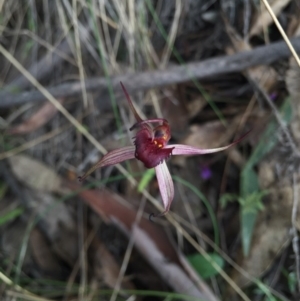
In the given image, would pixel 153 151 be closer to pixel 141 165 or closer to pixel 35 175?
pixel 141 165

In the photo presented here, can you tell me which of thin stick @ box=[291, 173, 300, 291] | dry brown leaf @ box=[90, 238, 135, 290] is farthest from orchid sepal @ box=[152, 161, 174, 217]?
dry brown leaf @ box=[90, 238, 135, 290]

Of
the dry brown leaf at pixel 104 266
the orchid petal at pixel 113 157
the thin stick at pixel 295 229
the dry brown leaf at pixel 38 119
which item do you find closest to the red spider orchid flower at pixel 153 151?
the orchid petal at pixel 113 157

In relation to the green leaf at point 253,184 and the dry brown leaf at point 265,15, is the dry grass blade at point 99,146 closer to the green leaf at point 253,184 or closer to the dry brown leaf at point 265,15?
the green leaf at point 253,184

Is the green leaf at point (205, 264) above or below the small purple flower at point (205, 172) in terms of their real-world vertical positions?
below

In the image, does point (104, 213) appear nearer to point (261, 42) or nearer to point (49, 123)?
point (49, 123)

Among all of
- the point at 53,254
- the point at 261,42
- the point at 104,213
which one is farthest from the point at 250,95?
the point at 53,254

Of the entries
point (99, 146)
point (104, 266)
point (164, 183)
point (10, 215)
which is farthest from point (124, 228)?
point (164, 183)

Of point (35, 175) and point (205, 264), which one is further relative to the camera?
point (35, 175)
